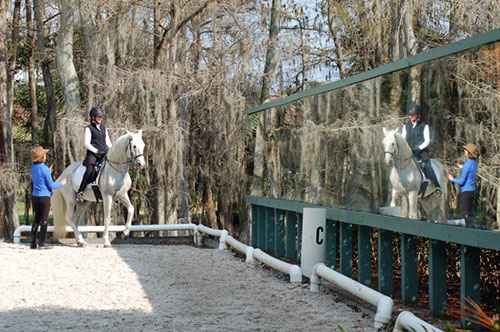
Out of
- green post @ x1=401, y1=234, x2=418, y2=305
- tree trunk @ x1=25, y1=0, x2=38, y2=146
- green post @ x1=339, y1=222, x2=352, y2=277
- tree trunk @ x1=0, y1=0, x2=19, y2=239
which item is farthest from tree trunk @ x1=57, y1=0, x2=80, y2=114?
green post @ x1=401, y1=234, x2=418, y2=305

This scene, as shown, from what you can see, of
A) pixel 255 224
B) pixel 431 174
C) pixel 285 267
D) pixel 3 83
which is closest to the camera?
pixel 431 174

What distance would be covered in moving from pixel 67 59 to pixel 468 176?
15.4 meters

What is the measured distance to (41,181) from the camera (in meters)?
13.2

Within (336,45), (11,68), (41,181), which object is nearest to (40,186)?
(41,181)

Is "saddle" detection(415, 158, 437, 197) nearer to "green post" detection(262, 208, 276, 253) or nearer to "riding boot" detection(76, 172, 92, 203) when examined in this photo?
"green post" detection(262, 208, 276, 253)

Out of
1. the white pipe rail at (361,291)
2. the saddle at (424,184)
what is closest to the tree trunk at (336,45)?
the white pipe rail at (361,291)

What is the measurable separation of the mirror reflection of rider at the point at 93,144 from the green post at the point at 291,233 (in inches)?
150

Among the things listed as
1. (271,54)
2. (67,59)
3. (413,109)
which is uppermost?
(271,54)

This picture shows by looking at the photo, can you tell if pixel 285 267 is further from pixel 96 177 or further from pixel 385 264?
pixel 96 177

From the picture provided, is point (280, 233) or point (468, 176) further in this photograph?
point (280, 233)

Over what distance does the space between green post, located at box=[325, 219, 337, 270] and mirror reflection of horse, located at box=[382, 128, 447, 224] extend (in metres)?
2.15

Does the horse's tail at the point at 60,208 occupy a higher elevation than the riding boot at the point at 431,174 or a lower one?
lower

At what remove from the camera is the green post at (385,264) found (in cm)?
837

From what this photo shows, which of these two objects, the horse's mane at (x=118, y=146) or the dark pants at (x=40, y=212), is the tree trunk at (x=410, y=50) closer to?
the horse's mane at (x=118, y=146)
